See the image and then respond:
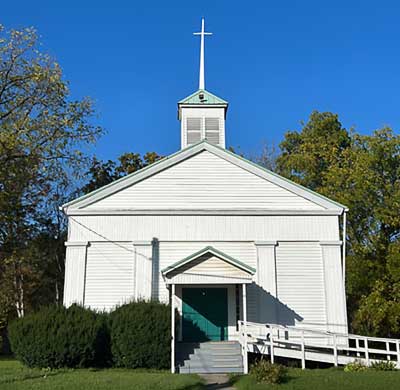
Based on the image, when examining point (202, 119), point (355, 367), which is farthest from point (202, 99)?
point (355, 367)

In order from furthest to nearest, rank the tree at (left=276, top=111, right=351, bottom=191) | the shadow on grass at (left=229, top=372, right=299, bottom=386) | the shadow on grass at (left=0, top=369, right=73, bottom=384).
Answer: the tree at (left=276, top=111, right=351, bottom=191)
the shadow on grass at (left=0, top=369, right=73, bottom=384)
the shadow on grass at (left=229, top=372, right=299, bottom=386)

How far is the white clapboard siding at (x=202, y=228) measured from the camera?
1950 centimetres

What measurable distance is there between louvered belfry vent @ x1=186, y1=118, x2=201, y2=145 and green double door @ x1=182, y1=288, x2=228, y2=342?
25.3 ft

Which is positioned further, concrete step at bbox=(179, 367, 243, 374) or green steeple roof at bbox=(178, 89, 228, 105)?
green steeple roof at bbox=(178, 89, 228, 105)

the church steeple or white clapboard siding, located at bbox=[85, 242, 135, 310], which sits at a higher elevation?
the church steeple

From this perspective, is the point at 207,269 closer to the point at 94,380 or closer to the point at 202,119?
the point at 94,380

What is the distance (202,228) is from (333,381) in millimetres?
8289

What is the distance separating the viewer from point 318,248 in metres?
19.8

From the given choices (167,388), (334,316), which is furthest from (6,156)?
(334,316)

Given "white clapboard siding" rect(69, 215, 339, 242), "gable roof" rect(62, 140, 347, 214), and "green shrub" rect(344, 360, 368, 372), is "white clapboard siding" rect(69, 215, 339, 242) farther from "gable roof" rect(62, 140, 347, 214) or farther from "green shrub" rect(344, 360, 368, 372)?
"green shrub" rect(344, 360, 368, 372)

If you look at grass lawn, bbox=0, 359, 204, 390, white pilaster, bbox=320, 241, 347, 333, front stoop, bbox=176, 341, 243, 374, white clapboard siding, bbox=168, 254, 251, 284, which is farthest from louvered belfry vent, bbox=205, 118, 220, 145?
grass lawn, bbox=0, 359, 204, 390

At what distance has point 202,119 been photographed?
2392 centimetres

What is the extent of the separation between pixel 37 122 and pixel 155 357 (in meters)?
8.32

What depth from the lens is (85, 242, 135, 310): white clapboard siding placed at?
1881 centimetres
